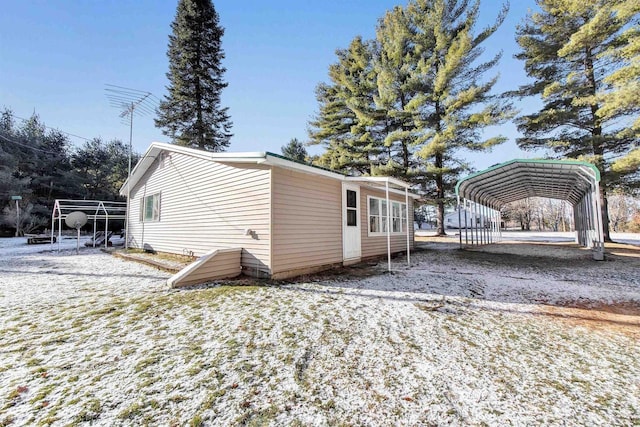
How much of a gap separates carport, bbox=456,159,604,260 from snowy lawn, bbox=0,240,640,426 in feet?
14.4

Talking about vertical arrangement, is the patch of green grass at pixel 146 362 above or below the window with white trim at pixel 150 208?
below

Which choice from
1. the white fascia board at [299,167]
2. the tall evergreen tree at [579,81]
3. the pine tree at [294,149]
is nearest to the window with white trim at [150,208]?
the white fascia board at [299,167]

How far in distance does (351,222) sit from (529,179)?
9720 mm

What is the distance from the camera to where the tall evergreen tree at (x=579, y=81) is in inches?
428

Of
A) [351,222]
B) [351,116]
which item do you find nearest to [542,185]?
[351,222]

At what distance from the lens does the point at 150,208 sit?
34.2ft

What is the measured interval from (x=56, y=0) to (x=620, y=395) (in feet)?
61.7

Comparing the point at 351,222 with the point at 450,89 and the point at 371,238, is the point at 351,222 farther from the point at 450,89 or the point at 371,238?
the point at 450,89

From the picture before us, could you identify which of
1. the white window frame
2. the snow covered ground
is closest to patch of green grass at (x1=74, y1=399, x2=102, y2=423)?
the white window frame

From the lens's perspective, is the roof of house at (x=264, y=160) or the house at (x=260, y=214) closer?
the roof of house at (x=264, y=160)

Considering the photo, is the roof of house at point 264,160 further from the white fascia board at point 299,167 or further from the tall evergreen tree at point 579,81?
the tall evergreen tree at point 579,81

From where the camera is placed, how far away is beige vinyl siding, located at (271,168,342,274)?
5719 millimetres

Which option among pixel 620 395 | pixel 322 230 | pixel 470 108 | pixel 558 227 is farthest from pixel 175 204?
pixel 558 227

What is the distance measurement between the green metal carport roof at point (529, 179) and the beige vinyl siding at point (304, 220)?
260 inches
